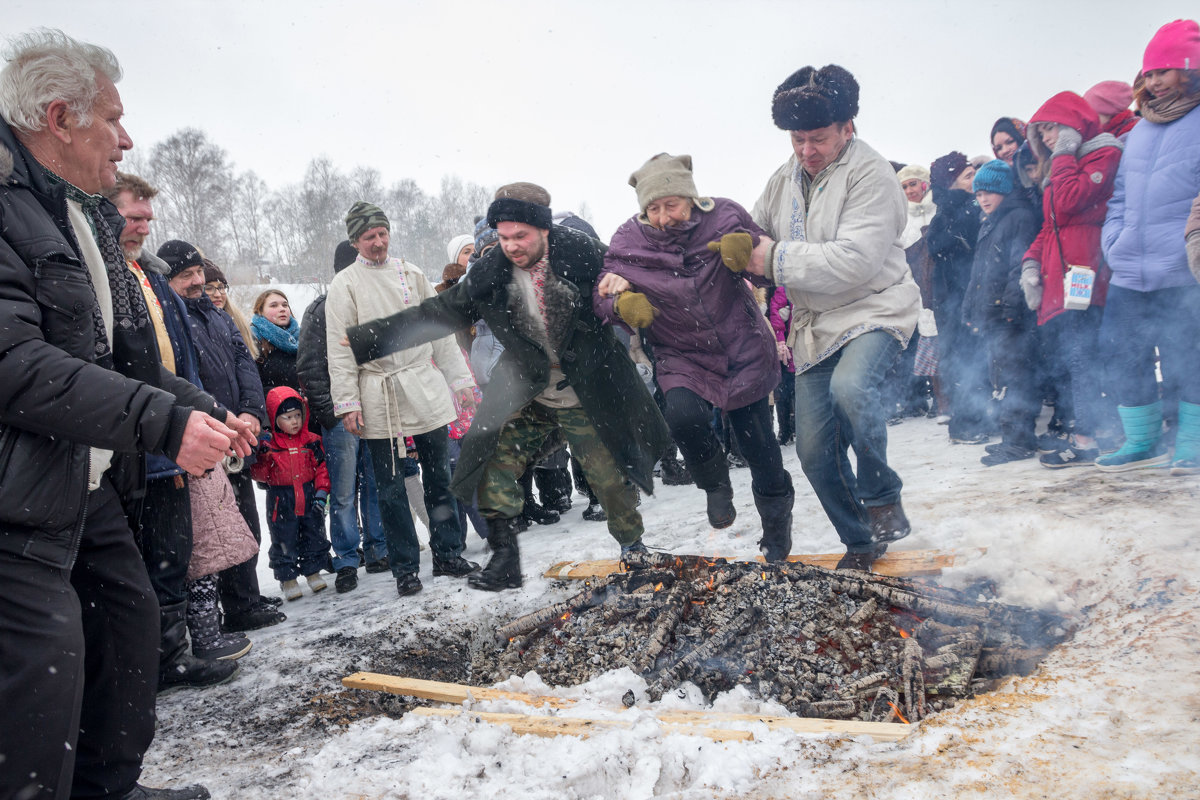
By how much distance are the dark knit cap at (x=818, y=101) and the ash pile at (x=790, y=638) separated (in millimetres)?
2206

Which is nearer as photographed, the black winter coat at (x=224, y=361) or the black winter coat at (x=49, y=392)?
the black winter coat at (x=49, y=392)

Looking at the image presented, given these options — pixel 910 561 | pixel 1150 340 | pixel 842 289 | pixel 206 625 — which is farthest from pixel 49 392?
pixel 1150 340

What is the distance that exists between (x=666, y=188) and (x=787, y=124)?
0.67 metres

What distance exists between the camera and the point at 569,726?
8.26ft

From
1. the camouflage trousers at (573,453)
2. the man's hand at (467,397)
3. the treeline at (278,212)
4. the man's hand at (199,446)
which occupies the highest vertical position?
the treeline at (278,212)

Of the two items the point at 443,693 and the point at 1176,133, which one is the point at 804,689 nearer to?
the point at 443,693

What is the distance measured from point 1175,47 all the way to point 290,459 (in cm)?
627

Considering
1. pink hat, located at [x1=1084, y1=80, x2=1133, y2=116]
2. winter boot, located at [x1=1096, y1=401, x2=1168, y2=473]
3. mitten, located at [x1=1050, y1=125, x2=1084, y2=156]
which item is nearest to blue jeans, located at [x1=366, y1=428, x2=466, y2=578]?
winter boot, located at [x1=1096, y1=401, x2=1168, y2=473]

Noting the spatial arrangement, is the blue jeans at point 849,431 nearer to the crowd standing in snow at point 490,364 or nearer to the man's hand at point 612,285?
the crowd standing in snow at point 490,364

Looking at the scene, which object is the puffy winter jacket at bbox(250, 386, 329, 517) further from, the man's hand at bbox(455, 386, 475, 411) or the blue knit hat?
the blue knit hat

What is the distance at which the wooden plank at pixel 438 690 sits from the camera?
9.52 ft

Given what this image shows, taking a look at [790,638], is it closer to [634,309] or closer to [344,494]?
[634,309]

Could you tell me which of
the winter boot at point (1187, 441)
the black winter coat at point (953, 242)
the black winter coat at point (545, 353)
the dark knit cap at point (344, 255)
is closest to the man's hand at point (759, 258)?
the black winter coat at point (545, 353)

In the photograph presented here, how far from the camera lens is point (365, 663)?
372cm
